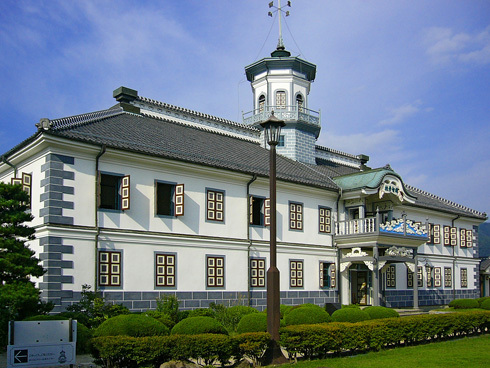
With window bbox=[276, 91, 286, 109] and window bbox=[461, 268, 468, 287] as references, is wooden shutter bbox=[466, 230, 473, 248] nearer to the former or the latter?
window bbox=[461, 268, 468, 287]

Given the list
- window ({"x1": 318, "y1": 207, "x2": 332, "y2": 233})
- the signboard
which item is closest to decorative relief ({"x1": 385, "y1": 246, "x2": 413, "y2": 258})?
window ({"x1": 318, "y1": 207, "x2": 332, "y2": 233})

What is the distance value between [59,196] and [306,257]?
13090 millimetres

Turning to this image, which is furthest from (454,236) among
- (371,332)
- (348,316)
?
(371,332)

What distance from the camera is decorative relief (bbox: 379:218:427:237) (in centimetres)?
2733

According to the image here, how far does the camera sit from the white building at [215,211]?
18.9 m

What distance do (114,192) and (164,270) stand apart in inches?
141

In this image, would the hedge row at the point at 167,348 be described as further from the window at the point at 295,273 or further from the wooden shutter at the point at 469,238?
the wooden shutter at the point at 469,238

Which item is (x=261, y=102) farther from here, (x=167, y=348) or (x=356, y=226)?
(x=167, y=348)

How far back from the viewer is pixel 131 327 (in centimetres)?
1261

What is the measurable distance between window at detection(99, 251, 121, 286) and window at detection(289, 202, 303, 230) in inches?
379

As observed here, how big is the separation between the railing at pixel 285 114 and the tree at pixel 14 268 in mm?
19758

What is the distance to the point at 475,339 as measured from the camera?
1848cm

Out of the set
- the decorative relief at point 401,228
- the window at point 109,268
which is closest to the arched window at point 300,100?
the decorative relief at point 401,228

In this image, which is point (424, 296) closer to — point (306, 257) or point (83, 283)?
point (306, 257)
